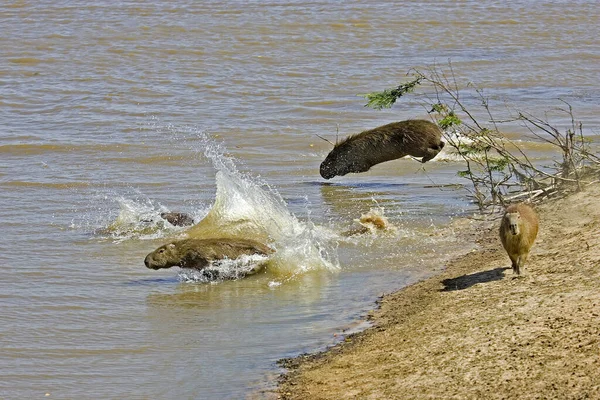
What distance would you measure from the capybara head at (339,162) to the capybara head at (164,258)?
15.6ft

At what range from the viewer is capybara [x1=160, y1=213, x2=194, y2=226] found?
10.7m

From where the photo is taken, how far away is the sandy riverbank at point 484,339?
18.9 feet

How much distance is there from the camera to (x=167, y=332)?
307 inches

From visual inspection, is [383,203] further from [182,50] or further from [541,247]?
[182,50]

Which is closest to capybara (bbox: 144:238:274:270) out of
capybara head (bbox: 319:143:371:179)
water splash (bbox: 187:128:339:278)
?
water splash (bbox: 187:128:339:278)

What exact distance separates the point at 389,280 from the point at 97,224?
3.55 metres

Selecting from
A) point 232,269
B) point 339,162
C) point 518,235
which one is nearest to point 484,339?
point 518,235

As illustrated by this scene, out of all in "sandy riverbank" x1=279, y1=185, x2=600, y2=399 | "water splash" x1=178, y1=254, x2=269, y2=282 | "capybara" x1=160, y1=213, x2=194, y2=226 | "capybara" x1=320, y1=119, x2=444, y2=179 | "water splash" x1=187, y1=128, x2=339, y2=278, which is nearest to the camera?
"sandy riverbank" x1=279, y1=185, x2=600, y2=399

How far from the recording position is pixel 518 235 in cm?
758

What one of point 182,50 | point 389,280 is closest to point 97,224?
point 389,280

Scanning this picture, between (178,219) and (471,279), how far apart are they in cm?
366

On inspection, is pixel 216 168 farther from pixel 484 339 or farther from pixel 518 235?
pixel 484 339

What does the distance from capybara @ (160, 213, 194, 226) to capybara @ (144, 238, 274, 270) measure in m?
1.40

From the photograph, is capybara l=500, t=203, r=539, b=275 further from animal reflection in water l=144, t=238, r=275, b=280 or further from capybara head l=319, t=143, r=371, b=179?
capybara head l=319, t=143, r=371, b=179
